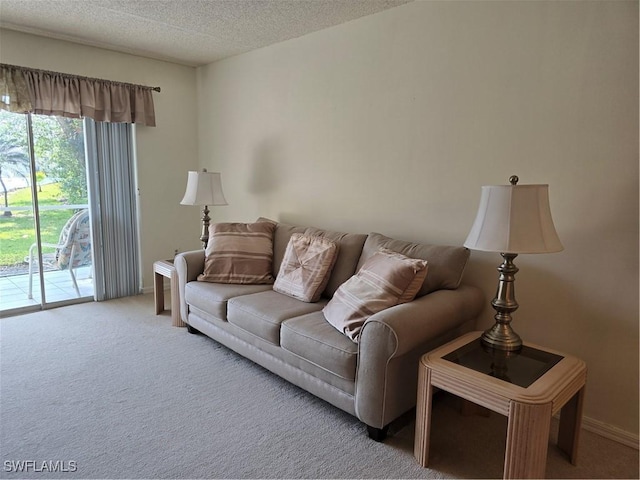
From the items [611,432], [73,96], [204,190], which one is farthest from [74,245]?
[611,432]

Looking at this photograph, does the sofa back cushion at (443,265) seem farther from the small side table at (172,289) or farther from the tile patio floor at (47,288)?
the tile patio floor at (47,288)

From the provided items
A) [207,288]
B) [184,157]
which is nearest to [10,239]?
[184,157]

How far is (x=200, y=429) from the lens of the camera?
82.3 inches

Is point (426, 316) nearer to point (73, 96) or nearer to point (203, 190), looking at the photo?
point (203, 190)

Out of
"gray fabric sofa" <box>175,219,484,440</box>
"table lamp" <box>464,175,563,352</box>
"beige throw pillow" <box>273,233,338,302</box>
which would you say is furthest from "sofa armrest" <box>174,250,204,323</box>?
"table lamp" <box>464,175,563,352</box>

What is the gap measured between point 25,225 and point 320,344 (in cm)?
317

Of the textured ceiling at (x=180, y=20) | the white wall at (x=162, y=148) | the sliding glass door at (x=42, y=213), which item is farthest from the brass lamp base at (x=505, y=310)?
the sliding glass door at (x=42, y=213)

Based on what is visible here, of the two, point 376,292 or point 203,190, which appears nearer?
point 376,292

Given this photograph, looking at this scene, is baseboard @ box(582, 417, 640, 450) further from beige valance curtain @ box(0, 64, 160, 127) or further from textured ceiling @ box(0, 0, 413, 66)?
beige valance curtain @ box(0, 64, 160, 127)

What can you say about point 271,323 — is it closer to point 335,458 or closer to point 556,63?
point 335,458

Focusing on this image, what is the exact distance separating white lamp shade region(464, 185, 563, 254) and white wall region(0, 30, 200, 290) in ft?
11.8

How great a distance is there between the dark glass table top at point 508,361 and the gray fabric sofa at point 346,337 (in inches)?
7.2

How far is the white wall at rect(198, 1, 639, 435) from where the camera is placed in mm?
1978

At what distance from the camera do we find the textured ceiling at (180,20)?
110 inches
